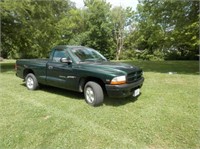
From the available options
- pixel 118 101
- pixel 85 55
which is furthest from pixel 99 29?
pixel 118 101

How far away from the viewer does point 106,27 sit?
94.8 feet

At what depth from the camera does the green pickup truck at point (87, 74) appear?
481cm

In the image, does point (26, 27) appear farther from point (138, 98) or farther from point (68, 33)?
point (68, 33)

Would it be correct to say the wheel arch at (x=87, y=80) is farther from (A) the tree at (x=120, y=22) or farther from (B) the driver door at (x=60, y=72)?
(A) the tree at (x=120, y=22)

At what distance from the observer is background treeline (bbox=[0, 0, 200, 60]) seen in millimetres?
11117

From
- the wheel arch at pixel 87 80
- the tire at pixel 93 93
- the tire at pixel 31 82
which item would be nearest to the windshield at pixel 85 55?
the wheel arch at pixel 87 80

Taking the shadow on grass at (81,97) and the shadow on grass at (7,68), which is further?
the shadow on grass at (7,68)

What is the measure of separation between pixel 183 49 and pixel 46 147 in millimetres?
28023

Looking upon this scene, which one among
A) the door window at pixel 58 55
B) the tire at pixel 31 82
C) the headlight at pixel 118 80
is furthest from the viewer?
the tire at pixel 31 82

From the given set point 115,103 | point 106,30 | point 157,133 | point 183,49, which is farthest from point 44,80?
point 183,49

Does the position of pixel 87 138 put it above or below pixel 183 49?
below

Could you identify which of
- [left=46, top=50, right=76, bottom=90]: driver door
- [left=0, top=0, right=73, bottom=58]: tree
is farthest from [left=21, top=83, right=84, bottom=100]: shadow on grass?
[left=0, top=0, right=73, bottom=58]: tree

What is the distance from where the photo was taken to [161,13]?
1141 centimetres

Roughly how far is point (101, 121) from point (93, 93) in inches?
38.6
